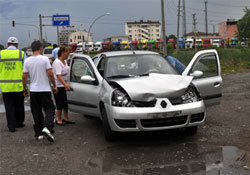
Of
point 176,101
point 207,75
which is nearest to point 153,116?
point 176,101

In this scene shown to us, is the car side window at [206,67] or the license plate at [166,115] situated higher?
the car side window at [206,67]

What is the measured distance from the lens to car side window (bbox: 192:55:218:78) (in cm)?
729

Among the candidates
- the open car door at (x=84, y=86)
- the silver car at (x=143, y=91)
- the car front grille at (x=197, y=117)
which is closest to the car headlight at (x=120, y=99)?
the silver car at (x=143, y=91)

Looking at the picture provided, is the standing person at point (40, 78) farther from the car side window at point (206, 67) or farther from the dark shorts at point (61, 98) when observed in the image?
the car side window at point (206, 67)

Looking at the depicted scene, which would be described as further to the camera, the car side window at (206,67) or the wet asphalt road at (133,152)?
the car side window at (206,67)

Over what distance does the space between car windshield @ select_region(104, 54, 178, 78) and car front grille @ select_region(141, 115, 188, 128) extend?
137cm

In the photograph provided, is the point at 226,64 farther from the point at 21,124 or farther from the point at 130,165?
the point at 130,165

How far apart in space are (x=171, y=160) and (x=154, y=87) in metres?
1.32

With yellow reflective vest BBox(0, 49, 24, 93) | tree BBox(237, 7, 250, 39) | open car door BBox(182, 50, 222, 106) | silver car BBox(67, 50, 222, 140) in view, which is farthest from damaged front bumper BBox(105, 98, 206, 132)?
tree BBox(237, 7, 250, 39)

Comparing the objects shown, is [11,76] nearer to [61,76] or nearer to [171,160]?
[61,76]

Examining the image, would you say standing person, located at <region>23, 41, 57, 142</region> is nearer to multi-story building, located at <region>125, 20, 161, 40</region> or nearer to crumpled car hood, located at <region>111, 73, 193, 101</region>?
crumpled car hood, located at <region>111, 73, 193, 101</region>

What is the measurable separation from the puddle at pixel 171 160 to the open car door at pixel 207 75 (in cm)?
149

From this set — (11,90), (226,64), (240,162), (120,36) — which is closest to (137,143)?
(240,162)

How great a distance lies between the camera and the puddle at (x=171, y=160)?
470 cm
